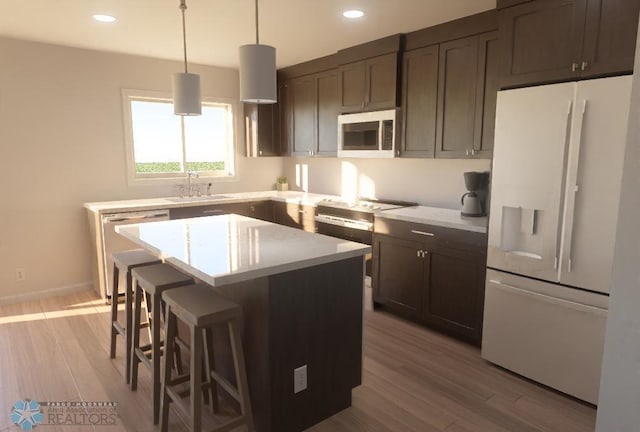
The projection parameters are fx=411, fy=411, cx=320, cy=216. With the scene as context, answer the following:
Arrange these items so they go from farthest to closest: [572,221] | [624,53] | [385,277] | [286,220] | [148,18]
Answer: [286,220], [385,277], [148,18], [572,221], [624,53]

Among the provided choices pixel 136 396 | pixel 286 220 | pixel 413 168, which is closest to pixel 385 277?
pixel 413 168

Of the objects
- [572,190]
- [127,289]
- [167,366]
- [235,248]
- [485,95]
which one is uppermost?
[485,95]

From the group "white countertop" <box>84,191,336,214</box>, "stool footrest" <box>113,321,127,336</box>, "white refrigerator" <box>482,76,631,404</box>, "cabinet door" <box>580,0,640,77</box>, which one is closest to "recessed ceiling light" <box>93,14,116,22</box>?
"white countertop" <box>84,191,336,214</box>

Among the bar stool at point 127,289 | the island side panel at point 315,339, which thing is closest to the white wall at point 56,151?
the bar stool at point 127,289

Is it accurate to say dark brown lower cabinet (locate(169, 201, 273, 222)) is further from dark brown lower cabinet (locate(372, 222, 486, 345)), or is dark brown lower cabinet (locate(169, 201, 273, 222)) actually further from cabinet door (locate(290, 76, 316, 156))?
Result: dark brown lower cabinet (locate(372, 222, 486, 345))

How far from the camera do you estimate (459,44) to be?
330 centimetres

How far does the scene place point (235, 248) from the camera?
87.3 inches

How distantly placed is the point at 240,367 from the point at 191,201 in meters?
2.84

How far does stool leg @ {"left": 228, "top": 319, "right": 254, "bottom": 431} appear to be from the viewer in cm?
195

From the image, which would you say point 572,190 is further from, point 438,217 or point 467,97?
point 467,97

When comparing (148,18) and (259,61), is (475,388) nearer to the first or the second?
(259,61)

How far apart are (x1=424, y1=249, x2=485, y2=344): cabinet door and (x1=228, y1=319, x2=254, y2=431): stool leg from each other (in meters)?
1.84

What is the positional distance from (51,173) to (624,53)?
15.6 ft


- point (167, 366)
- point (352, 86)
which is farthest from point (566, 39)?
point (167, 366)
